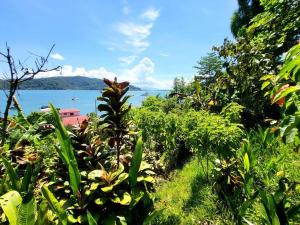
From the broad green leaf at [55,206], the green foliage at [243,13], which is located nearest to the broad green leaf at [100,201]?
the broad green leaf at [55,206]

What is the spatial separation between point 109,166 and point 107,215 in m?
0.72

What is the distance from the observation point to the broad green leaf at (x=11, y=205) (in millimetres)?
2732

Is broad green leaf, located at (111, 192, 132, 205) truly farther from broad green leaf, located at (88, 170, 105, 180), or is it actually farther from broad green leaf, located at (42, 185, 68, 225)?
broad green leaf, located at (42, 185, 68, 225)

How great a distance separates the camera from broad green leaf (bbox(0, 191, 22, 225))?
2732 millimetres

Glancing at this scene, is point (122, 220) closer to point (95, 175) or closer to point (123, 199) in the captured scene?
point (123, 199)

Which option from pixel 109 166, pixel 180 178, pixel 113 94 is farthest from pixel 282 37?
pixel 180 178

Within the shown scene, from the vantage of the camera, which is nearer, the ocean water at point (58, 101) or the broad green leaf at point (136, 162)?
the broad green leaf at point (136, 162)

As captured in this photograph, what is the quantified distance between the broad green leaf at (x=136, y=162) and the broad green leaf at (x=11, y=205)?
1.17 m

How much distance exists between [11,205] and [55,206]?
39 centimetres

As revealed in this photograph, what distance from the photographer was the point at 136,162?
11.2ft

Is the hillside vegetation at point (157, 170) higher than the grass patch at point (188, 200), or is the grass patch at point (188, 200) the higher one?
the hillside vegetation at point (157, 170)

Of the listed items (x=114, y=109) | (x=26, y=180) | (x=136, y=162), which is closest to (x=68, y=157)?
(x=26, y=180)

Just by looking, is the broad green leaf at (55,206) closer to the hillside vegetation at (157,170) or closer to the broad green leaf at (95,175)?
the hillside vegetation at (157,170)

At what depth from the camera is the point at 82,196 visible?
327cm
